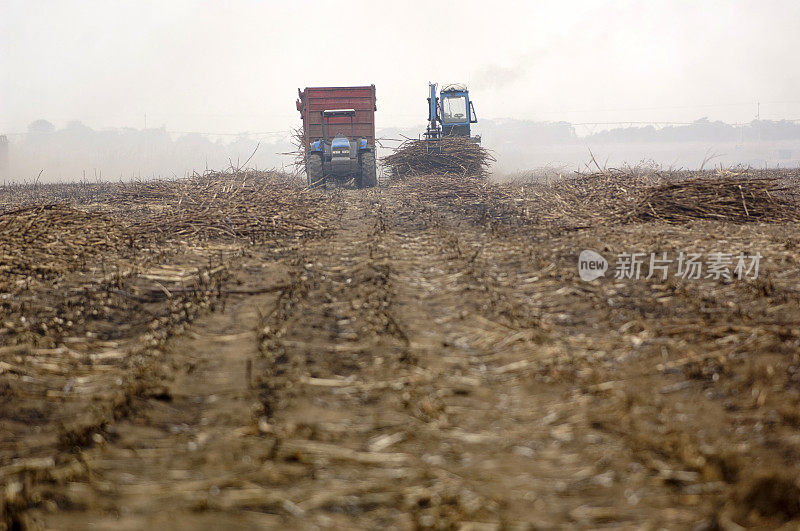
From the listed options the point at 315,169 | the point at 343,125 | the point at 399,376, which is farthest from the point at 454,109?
the point at 399,376

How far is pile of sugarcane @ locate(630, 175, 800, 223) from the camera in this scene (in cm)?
1034

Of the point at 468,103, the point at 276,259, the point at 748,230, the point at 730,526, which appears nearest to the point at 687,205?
the point at 748,230

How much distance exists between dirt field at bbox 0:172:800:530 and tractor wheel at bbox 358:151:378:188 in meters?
12.5

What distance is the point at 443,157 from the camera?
22406mm

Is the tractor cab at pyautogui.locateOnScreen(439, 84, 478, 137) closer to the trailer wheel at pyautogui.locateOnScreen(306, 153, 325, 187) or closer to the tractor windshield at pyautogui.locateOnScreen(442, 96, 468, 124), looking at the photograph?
the tractor windshield at pyautogui.locateOnScreen(442, 96, 468, 124)

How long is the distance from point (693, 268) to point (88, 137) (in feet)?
250

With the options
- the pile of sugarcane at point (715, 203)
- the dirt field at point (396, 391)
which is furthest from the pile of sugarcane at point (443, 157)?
the dirt field at point (396, 391)

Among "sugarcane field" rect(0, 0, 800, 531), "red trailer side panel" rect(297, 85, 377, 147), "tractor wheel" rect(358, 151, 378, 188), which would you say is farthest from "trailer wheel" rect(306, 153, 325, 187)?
"sugarcane field" rect(0, 0, 800, 531)

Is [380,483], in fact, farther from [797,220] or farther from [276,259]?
[797,220]

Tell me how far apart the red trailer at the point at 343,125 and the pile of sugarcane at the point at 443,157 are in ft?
8.82

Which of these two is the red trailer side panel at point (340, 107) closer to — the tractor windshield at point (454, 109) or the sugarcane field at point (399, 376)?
the tractor windshield at point (454, 109)

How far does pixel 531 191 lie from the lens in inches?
613

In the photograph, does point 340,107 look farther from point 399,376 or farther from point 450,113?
point 399,376

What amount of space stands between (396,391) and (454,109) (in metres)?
21.4
